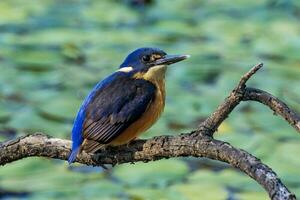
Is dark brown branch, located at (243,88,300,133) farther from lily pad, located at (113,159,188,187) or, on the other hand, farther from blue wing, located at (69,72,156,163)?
lily pad, located at (113,159,188,187)

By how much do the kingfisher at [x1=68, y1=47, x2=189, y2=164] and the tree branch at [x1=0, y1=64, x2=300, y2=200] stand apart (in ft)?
0.20

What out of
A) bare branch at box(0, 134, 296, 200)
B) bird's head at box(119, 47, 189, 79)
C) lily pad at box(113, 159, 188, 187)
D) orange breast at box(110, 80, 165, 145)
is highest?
bird's head at box(119, 47, 189, 79)

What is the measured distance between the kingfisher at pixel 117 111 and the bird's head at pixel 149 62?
0.03 meters

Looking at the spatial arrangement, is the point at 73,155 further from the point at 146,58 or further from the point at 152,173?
the point at 152,173

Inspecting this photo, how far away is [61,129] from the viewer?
5.49m

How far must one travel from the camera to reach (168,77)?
6.20m

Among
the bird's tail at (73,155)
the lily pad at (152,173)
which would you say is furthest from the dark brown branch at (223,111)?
the lily pad at (152,173)

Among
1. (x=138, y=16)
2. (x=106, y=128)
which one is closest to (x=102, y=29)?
(x=138, y=16)

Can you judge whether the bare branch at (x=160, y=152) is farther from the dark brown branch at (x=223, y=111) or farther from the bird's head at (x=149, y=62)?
the bird's head at (x=149, y=62)

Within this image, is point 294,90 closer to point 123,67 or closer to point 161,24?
point 161,24

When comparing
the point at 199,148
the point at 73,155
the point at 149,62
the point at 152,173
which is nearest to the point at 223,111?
the point at 199,148

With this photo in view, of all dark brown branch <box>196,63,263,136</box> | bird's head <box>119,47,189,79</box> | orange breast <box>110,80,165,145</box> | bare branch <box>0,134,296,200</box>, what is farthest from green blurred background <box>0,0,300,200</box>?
dark brown branch <box>196,63,263,136</box>

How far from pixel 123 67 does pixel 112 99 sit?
0.43 m

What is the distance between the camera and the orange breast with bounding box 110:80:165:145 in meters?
3.72
